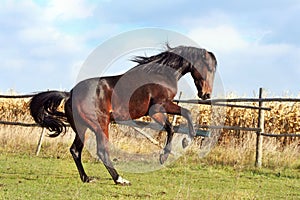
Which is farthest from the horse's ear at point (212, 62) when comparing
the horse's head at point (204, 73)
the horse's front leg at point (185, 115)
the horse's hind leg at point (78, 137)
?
the horse's hind leg at point (78, 137)

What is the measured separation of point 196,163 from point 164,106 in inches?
A: 134

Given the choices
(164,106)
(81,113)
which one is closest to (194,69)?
(164,106)

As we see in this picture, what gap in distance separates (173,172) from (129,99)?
7.43 feet

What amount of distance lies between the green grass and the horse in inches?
22.0

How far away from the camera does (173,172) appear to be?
9.24m

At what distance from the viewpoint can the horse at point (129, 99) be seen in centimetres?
746

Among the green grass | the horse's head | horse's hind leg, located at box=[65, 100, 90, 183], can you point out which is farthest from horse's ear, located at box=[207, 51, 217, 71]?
horse's hind leg, located at box=[65, 100, 90, 183]

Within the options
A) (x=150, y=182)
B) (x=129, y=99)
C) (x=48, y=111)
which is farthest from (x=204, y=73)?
(x=48, y=111)

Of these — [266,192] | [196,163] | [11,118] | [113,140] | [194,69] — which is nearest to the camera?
[266,192]

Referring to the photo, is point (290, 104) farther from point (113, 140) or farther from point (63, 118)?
point (63, 118)

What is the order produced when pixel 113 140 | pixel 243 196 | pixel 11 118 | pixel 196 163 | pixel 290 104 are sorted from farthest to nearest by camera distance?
1. pixel 11 118
2. pixel 290 104
3. pixel 113 140
4. pixel 196 163
5. pixel 243 196

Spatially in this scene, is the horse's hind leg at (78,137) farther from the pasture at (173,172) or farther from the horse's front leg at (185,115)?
the horse's front leg at (185,115)

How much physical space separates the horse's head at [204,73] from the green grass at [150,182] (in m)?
1.52

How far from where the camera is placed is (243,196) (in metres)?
6.39
